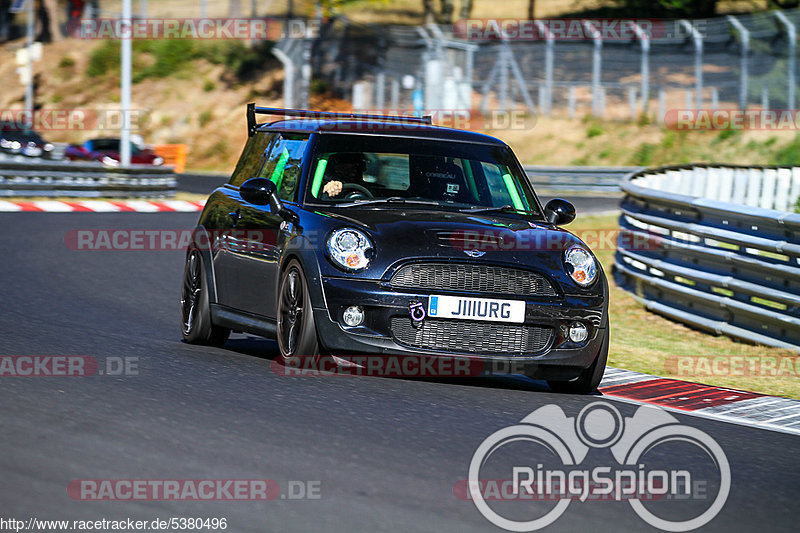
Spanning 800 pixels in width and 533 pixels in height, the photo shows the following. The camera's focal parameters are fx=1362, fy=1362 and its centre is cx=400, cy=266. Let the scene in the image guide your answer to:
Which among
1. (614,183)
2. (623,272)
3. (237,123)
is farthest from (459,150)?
(237,123)

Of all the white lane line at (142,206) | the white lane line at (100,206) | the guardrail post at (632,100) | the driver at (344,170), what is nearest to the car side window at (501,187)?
the driver at (344,170)

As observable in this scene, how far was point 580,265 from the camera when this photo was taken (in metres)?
8.11

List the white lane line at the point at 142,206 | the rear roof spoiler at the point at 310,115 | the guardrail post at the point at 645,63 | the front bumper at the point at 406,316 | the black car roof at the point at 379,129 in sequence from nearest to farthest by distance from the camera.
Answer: the front bumper at the point at 406,316 < the black car roof at the point at 379,129 < the rear roof spoiler at the point at 310,115 < the white lane line at the point at 142,206 < the guardrail post at the point at 645,63

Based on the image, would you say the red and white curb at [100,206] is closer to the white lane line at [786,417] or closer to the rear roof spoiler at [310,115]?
the rear roof spoiler at [310,115]

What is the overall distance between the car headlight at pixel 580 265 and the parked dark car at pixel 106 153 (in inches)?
1476

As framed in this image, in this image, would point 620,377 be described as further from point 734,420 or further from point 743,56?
point 743,56

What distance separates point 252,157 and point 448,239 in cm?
239

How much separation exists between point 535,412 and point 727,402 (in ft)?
5.57

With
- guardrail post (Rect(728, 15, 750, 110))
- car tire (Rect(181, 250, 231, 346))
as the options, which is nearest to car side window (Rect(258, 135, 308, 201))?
car tire (Rect(181, 250, 231, 346))

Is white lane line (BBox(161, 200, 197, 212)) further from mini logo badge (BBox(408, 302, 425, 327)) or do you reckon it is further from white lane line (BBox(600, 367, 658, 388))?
mini logo badge (BBox(408, 302, 425, 327))

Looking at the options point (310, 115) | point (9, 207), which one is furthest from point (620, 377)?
point (9, 207)

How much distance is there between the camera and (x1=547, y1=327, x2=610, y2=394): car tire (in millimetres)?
8148

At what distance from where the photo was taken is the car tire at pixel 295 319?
788 centimetres

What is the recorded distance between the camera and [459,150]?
357 inches
